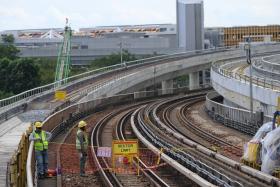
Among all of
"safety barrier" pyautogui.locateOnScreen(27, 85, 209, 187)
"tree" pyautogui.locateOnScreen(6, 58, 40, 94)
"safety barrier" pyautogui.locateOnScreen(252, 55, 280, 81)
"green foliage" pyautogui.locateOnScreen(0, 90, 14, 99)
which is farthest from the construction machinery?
"tree" pyautogui.locateOnScreen(6, 58, 40, 94)

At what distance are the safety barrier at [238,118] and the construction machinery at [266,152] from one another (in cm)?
941

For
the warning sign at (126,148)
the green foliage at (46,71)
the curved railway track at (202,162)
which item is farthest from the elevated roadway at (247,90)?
the green foliage at (46,71)

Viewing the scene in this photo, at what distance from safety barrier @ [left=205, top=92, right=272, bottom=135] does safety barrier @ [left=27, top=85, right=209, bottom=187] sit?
30.7ft

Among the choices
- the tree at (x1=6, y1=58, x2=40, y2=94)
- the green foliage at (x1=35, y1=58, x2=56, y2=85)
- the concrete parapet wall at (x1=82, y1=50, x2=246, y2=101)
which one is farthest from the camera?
the green foliage at (x1=35, y1=58, x2=56, y2=85)

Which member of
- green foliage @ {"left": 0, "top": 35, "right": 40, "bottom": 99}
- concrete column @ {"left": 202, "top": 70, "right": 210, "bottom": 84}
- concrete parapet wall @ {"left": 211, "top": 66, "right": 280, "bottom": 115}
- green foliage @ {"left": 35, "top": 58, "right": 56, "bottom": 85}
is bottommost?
concrete column @ {"left": 202, "top": 70, "right": 210, "bottom": 84}

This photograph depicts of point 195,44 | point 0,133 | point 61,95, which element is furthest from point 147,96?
point 195,44

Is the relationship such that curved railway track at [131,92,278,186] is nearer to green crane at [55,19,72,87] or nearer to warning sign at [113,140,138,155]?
warning sign at [113,140,138,155]

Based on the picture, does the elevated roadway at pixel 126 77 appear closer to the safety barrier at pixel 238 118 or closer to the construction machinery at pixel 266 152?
the safety barrier at pixel 238 118

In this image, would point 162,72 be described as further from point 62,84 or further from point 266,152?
point 266,152

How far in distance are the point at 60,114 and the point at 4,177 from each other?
16874 millimetres

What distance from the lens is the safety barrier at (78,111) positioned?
100 ft

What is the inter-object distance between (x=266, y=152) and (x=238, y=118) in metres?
15.7

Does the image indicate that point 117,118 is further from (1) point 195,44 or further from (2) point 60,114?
(1) point 195,44

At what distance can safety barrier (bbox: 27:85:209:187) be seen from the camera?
1200 inches
